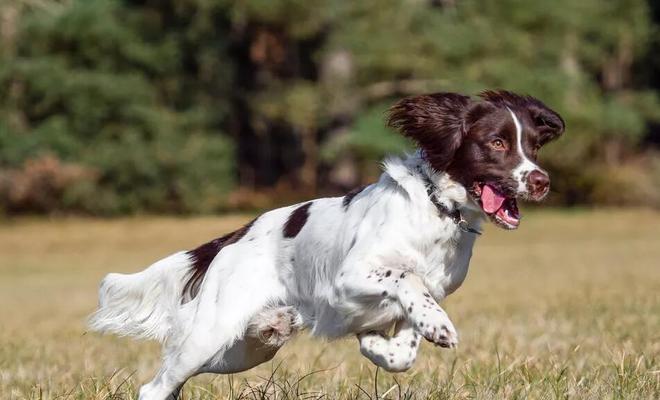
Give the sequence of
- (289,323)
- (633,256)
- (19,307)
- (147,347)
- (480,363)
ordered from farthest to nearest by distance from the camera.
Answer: (633,256), (19,307), (147,347), (480,363), (289,323)

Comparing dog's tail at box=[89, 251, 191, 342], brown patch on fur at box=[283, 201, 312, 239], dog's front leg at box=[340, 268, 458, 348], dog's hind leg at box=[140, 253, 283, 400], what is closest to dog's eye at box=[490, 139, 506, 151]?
dog's front leg at box=[340, 268, 458, 348]

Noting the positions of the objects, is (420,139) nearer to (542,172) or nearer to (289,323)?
(542,172)

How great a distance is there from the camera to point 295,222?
5.68 m

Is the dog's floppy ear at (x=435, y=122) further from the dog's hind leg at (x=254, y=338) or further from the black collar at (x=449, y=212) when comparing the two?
the dog's hind leg at (x=254, y=338)

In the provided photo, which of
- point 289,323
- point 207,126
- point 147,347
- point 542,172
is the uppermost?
point 542,172

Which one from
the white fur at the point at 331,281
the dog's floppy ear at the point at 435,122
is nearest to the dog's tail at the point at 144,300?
the white fur at the point at 331,281

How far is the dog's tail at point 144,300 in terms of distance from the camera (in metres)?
5.89

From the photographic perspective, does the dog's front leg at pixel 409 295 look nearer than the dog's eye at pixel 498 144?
Yes

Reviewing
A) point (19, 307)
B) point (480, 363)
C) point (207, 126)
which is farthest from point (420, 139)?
point (207, 126)

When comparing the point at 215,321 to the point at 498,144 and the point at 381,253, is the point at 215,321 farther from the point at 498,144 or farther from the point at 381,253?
the point at 498,144

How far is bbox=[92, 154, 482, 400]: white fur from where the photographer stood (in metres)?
5.03

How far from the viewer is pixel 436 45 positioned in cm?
3153

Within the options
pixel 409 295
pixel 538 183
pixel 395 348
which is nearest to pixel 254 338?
pixel 395 348

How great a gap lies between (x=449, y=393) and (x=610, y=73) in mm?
43458
